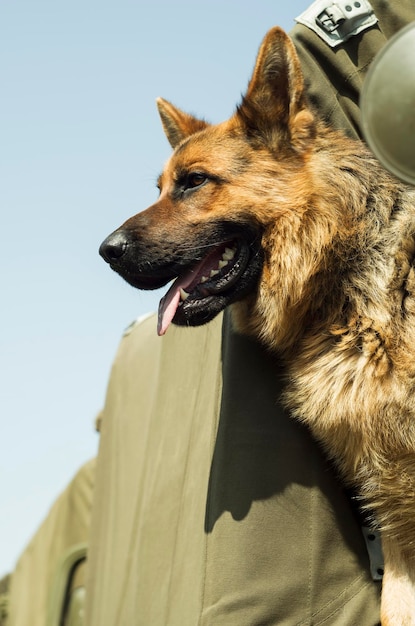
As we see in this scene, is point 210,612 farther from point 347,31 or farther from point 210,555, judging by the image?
point 347,31

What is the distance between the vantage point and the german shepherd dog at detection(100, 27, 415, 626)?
137 inches

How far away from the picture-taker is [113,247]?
3.69 metres

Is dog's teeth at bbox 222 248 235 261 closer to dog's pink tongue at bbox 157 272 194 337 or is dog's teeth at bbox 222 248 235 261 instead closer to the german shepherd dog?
the german shepherd dog

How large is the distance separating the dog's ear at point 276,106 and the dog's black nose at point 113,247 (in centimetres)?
68

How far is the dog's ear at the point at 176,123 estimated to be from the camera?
14.1ft

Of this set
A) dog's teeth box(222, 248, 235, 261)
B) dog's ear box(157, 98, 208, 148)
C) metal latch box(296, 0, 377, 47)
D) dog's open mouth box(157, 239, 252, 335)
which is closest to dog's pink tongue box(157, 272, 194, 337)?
dog's open mouth box(157, 239, 252, 335)

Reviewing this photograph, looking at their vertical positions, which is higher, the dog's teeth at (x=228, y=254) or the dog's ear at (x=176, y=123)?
the dog's ear at (x=176, y=123)

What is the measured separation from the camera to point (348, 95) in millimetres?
3957

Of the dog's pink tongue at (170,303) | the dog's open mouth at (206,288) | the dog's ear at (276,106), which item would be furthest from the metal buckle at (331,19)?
the dog's pink tongue at (170,303)

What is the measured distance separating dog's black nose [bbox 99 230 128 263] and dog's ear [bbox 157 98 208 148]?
2.59ft

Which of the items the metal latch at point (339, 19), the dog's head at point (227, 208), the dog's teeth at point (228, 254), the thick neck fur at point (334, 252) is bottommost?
the thick neck fur at point (334, 252)

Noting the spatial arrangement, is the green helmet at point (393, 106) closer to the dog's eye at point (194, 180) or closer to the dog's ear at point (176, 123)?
the dog's eye at point (194, 180)

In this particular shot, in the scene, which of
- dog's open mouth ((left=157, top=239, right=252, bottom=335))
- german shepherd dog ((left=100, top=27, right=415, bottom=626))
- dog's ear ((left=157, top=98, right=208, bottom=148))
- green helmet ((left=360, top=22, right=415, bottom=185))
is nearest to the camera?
green helmet ((left=360, top=22, right=415, bottom=185))

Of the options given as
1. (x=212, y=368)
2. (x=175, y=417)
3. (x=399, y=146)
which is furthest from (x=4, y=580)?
(x=399, y=146)
